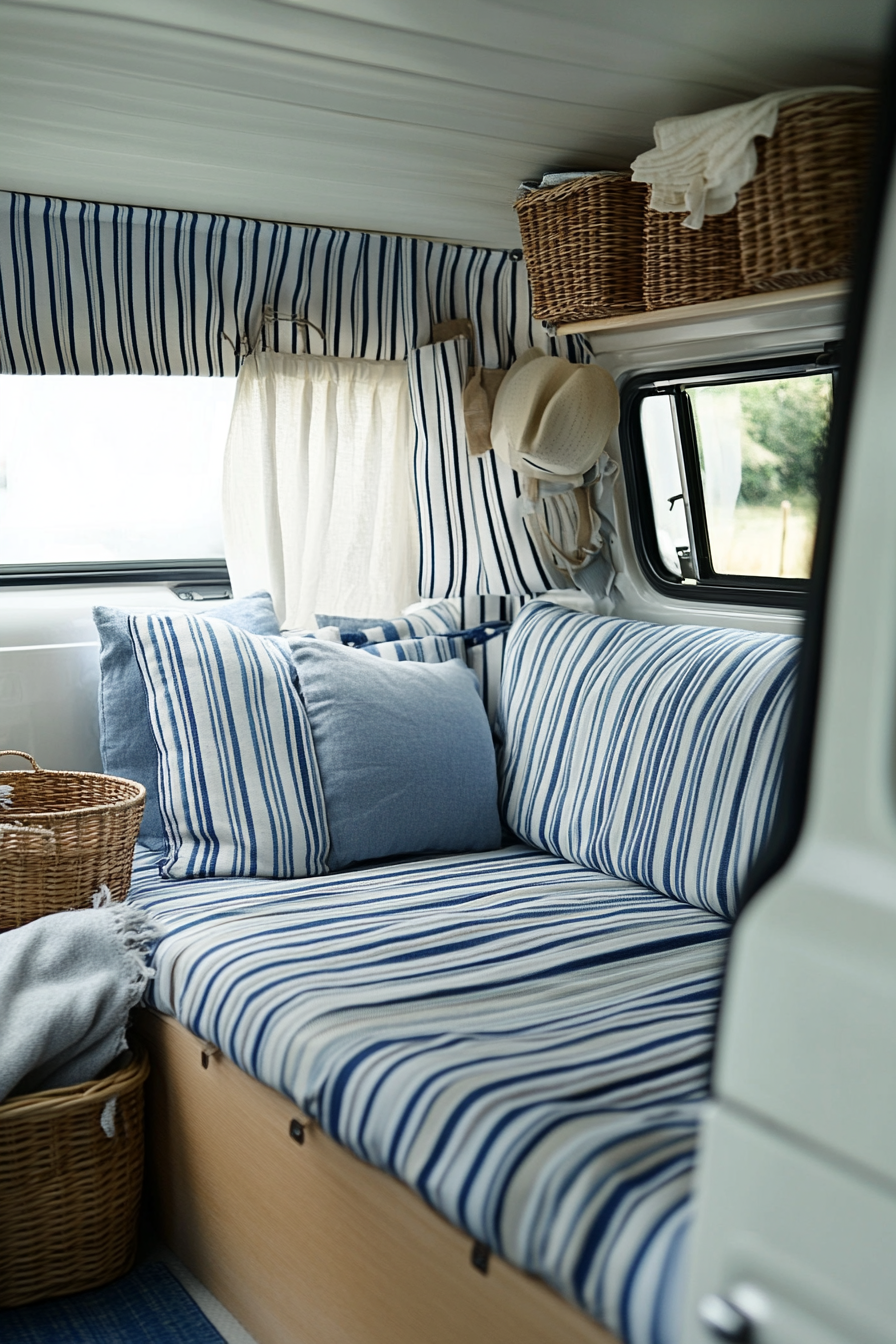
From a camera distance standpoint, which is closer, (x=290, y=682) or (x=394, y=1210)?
(x=394, y=1210)

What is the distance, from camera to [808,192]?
188 centimetres

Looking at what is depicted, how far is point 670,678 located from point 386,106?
4.03 feet

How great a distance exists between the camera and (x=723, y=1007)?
80cm

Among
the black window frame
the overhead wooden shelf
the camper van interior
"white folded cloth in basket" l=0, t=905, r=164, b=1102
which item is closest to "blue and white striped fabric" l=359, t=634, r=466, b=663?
the camper van interior

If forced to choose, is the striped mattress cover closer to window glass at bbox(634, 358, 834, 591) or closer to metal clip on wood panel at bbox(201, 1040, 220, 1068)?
metal clip on wood panel at bbox(201, 1040, 220, 1068)

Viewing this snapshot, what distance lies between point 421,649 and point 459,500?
0.47m

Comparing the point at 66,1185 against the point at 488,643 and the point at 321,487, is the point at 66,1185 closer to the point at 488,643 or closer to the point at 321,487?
the point at 488,643

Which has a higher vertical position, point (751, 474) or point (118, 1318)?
point (751, 474)

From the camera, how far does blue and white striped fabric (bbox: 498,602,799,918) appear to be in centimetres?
224

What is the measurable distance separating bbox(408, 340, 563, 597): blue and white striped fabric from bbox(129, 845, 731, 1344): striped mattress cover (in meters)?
0.89

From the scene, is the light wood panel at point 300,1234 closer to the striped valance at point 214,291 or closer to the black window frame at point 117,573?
the black window frame at point 117,573

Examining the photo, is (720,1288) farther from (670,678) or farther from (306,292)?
(306,292)

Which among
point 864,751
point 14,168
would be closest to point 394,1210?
point 864,751

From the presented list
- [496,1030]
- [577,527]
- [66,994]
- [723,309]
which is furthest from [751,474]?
[66,994]
